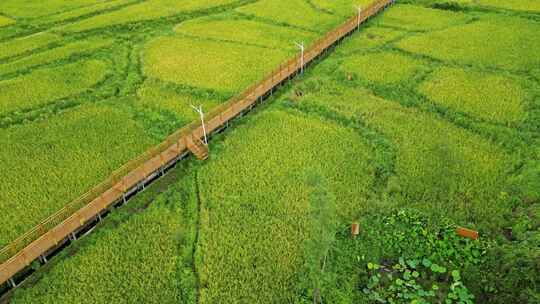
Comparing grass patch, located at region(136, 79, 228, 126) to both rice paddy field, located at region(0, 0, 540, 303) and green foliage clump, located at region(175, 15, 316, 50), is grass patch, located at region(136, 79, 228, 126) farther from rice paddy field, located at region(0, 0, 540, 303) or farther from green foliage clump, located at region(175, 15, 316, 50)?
green foliage clump, located at region(175, 15, 316, 50)

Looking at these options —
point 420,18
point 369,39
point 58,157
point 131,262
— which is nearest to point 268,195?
point 131,262

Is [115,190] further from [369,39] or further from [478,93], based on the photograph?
[369,39]

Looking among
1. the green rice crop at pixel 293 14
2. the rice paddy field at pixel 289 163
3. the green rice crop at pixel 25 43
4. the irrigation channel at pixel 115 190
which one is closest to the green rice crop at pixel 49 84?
the rice paddy field at pixel 289 163

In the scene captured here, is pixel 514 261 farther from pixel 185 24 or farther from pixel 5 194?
pixel 185 24

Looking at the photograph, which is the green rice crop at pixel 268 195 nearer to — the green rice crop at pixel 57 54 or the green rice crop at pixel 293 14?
the green rice crop at pixel 293 14

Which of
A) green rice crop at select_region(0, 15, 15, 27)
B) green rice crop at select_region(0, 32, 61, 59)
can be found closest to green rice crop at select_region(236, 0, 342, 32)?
green rice crop at select_region(0, 32, 61, 59)

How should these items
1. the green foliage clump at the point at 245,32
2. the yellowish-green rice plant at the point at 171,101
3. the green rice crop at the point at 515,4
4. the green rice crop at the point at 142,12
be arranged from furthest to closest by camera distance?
the green rice crop at the point at 515,4 → the green rice crop at the point at 142,12 → the green foliage clump at the point at 245,32 → the yellowish-green rice plant at the point at 171,101

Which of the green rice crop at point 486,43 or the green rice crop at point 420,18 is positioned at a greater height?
the green rice crop at point 420,18
